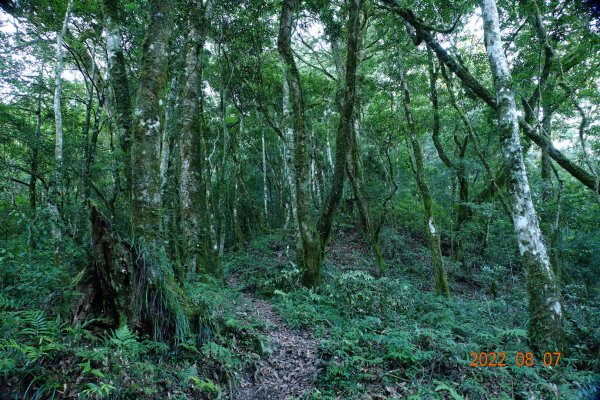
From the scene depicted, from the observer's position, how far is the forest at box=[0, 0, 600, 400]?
3945mm

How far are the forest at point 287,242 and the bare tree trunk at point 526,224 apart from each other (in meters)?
0.04

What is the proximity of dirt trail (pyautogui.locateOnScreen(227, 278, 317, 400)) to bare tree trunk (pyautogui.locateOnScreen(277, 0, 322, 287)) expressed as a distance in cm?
223

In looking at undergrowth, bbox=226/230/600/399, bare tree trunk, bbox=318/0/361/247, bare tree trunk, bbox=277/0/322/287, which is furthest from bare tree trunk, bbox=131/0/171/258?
bare tree trunk, bbox=318/0/361/247

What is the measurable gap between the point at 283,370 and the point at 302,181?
457 cm

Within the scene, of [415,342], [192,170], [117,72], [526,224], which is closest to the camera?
[415,342]

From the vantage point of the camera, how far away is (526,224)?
6168 mm

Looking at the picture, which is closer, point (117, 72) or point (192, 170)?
point (117, 72)

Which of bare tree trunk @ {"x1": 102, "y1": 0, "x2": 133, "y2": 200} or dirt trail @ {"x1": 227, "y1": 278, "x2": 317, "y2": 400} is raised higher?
bare tree trunk @ {"x1": 102, "y1": 0, "x2": 133, "y2": 200}

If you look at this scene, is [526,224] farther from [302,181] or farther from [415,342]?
[302,181]

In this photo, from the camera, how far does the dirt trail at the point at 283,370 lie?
4508 mm

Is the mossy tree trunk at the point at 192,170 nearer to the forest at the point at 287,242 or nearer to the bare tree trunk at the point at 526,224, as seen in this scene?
the forest at the point at 287,242

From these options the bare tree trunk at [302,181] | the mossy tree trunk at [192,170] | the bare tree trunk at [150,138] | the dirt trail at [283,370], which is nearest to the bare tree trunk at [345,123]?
the bare tree trunk at [302,181]

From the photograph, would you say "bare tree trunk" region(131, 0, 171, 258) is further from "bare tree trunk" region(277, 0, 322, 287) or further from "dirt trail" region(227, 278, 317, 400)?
"bare tree trunk" region(277, 0, 322, 287)

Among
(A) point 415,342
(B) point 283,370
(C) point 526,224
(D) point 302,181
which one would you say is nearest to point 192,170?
(D) point 302,181
